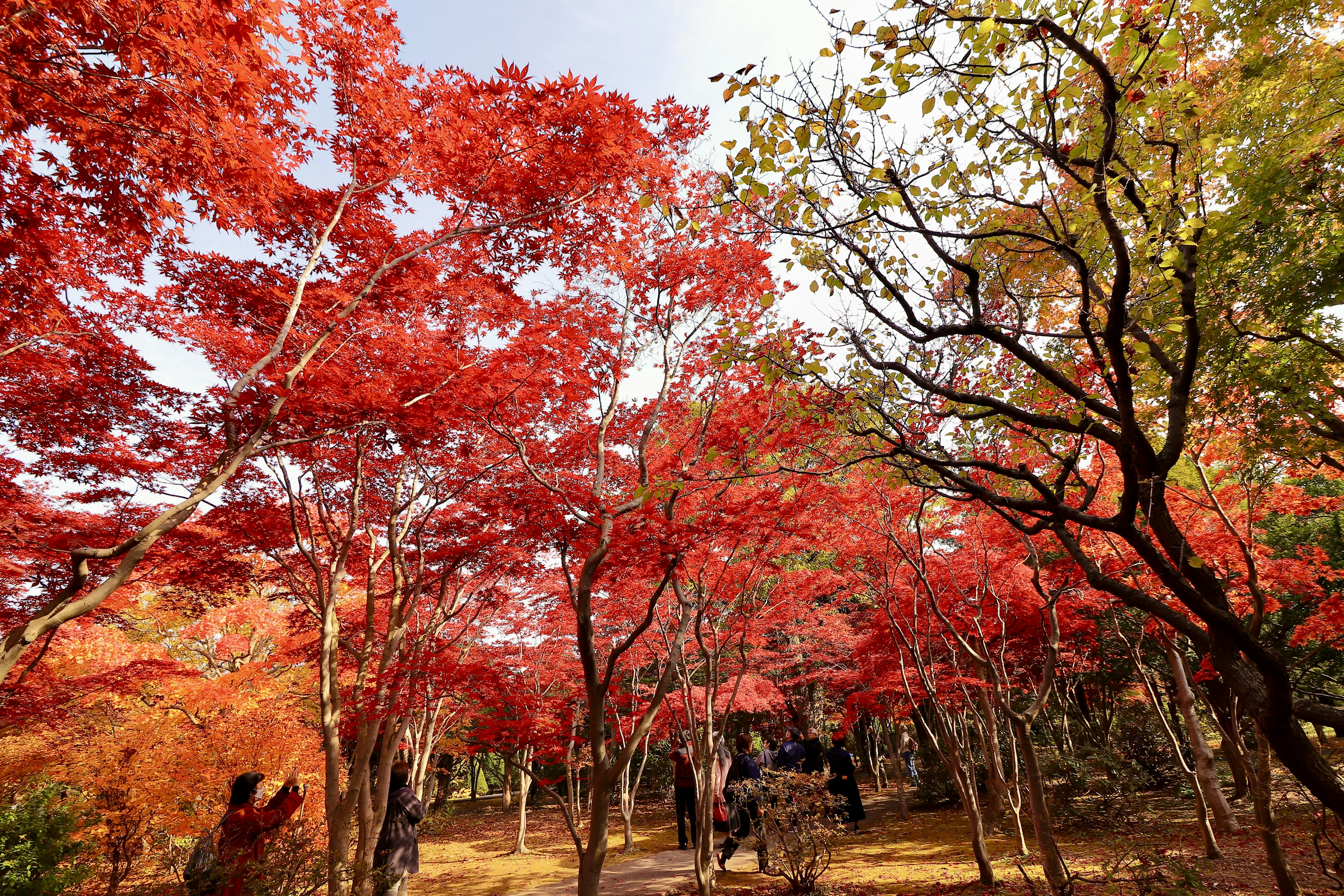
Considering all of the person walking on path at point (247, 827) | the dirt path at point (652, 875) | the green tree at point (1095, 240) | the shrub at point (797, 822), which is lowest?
the dirt path at point (652, 875)

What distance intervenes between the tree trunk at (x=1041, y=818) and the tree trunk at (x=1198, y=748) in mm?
2324

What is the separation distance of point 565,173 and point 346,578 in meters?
7.89

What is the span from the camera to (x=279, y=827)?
521cm

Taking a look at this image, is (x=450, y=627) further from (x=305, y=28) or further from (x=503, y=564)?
(x=305, y=28)

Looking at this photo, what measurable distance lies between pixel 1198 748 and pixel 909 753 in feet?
39.5

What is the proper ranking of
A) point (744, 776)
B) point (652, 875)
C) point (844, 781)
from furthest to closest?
point (844, 781) → point (744, 776) → point (652, 875)

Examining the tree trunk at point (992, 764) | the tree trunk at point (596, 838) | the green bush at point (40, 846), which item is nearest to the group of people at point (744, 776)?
the tree trunk at point (992, 764)

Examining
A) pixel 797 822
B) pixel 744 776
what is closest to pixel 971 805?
pixel 797 822

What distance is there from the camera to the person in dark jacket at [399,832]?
6.83 m

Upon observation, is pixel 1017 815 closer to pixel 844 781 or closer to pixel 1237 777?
pixel 844 781

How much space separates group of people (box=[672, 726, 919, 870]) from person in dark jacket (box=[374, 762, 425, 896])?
11.4 feet

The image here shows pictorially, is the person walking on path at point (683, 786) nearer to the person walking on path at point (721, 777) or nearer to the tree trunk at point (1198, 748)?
the person walking on path at point (721, 777)

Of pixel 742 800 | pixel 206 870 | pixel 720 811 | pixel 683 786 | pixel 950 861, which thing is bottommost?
pixel 950 861

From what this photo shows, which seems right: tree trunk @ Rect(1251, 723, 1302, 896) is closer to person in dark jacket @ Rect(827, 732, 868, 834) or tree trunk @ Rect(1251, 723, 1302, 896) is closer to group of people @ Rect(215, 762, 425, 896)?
person in dark jacket @ Rect(827, 732, 868, 834)
